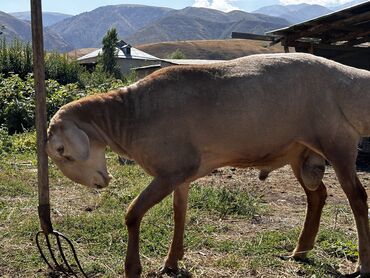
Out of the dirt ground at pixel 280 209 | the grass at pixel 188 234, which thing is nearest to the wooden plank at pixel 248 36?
the dirt ground at pixel 280 209

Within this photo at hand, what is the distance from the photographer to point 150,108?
4418 mm

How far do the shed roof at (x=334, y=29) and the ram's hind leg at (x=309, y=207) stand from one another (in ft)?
20.5

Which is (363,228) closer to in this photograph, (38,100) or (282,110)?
(282,110)

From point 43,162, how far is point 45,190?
0.77 feet

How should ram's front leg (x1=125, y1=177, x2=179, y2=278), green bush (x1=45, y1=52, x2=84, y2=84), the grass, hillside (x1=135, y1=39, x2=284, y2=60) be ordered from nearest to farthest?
1. ram's front leg (x1=125, y1=177, x2=179, y2=278)
2. the grass
3. green bush (x1=45, y1=52, x2=84, y2=84)
4. hillside (x1=135, y1=39, x2=284, y2=60)

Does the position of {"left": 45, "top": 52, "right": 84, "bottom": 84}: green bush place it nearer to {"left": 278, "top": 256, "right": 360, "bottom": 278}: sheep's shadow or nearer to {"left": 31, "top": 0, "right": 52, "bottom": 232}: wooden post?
{"left": 31, "top": 0, "right": 52, "bottom": 232}: wooden post

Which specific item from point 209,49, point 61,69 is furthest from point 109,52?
point 209,49

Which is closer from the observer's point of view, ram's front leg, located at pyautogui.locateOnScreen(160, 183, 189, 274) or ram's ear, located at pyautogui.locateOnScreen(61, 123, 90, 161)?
ram's ear, located at pyautogui.locateOnScreen(61, 123, 90, 161)

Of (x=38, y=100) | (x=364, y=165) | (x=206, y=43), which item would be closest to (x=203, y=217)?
(x=38, y=100)

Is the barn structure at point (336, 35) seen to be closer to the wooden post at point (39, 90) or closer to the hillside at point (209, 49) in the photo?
the wooden post at point (39, 90)

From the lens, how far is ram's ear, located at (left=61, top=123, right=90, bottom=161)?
13.8 ft

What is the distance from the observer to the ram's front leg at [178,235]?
190 inches

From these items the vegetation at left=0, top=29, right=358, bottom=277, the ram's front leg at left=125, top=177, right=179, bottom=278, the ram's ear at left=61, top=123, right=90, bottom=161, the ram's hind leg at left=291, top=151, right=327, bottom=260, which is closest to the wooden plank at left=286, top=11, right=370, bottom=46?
the vegetation at left=0, top=29, right=358, bottom=277

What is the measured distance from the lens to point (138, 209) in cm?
419
